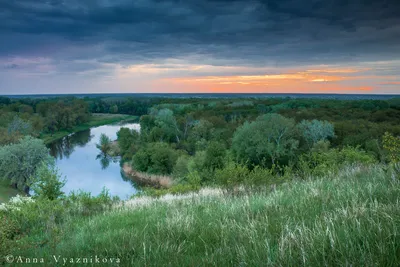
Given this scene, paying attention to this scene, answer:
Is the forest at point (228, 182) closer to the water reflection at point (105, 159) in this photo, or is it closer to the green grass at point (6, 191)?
the green grass at point (6, 191)

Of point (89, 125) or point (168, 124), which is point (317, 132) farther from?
point (89, 125)

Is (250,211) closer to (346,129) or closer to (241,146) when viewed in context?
(241,146)

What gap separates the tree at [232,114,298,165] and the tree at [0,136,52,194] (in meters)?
27.8

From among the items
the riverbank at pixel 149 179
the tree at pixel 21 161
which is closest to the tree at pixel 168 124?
the riverbank at pixel 149 179

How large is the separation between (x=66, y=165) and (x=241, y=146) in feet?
100

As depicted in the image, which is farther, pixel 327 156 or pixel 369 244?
pixel 327 156

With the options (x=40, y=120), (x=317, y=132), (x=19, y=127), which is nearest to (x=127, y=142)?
(x=19, y=127)

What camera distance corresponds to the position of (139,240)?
4.26 meters

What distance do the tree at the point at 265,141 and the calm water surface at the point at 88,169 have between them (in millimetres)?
16319

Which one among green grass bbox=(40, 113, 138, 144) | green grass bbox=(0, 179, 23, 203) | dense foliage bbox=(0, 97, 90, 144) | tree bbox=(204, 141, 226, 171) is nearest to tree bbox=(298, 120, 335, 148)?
tree bbox=(204, 141, 226, 171)

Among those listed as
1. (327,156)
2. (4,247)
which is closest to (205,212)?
(4,247)

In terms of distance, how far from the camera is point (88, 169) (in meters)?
51.5

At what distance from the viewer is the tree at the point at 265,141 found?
43.6 m

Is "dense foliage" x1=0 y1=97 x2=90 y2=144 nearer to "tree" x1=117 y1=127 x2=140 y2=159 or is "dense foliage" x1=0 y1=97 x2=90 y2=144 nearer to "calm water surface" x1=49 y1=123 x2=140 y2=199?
"calm water surface" x1=49 y1=123 x2=140 y2=199
